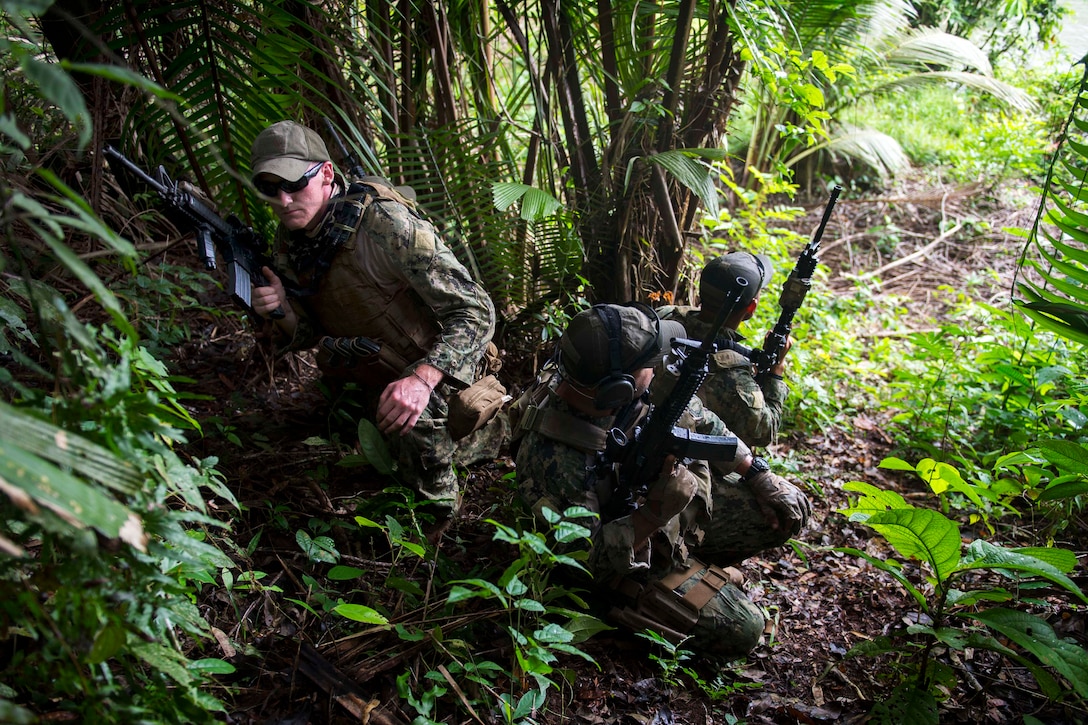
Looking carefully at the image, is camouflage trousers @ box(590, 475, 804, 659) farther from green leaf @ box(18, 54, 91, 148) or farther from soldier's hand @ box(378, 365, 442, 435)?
green leaf @ box(18, 54, 91, 148)

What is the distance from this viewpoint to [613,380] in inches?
104

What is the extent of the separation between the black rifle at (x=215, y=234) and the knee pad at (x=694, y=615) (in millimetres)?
2065

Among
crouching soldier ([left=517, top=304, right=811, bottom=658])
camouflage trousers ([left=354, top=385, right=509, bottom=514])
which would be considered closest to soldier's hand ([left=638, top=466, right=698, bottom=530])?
crouching soldier ([left=517, top=304, right=811, bottom=658])

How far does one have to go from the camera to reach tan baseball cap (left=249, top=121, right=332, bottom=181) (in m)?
2.98

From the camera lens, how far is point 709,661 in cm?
306

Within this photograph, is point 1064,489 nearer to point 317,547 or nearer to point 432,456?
point 432,456

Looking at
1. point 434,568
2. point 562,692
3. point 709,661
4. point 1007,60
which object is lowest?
point 709,661

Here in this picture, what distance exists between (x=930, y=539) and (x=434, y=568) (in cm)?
176

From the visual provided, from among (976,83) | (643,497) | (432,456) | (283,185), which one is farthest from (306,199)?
(976,83)

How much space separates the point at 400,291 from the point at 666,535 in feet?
5.37

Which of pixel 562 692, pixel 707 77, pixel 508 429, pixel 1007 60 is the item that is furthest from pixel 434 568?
pixel 1007 60

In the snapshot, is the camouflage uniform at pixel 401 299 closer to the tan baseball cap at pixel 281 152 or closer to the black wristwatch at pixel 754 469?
the tan baseball cap at pixel 281 152

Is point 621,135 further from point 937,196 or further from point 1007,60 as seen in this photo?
point 1007,60

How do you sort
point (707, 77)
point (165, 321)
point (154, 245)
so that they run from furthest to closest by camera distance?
point (707, 77) < point (165, 321) < point (154, 245)
